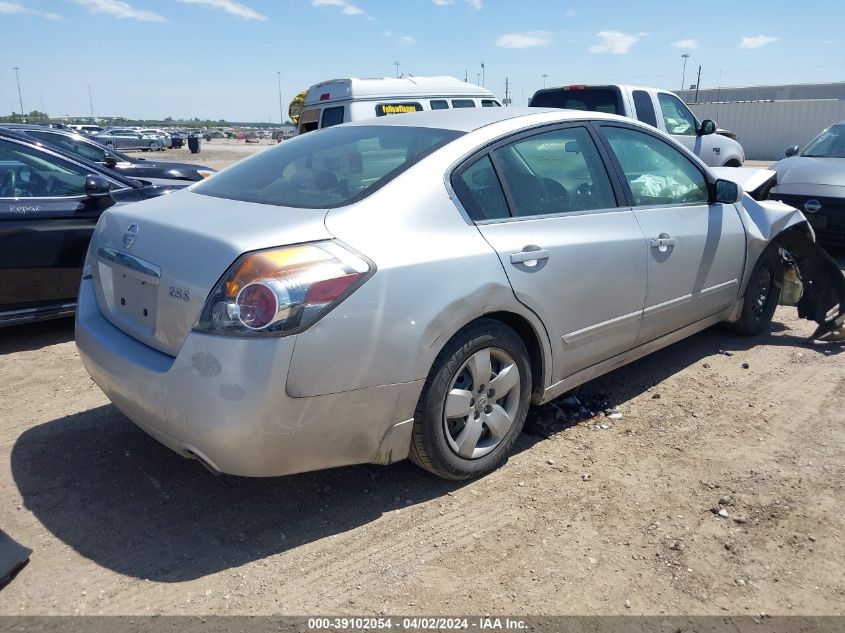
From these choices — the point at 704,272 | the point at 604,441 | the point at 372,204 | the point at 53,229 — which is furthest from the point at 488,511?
the point at 53,229

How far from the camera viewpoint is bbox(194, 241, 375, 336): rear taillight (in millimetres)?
2455

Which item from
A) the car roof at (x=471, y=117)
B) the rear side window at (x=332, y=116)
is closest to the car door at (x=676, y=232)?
the car roof at (x=471, y=117)

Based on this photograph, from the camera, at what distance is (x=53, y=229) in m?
5.10

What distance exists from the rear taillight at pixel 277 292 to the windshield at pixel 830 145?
8667mm

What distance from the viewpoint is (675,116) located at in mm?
11227

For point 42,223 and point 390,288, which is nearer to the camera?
point 390,288

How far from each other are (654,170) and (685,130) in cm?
804

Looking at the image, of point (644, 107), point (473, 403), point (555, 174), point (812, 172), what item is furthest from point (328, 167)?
point (644, 107)

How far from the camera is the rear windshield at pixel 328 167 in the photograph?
3.02 m

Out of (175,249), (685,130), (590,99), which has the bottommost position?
(175,249)

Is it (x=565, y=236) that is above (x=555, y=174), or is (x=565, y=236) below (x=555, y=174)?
below

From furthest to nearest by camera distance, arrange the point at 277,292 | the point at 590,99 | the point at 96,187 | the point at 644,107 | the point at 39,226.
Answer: the point at 644,107 < the point at 590,99 < the point at 96,187 < the point at 39,226 < the point at 277,292

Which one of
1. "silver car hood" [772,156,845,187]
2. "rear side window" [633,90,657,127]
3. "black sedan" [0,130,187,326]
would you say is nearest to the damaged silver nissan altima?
"black sedan" [0,130,187,326]

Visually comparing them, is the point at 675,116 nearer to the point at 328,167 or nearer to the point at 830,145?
the point at 830,145
